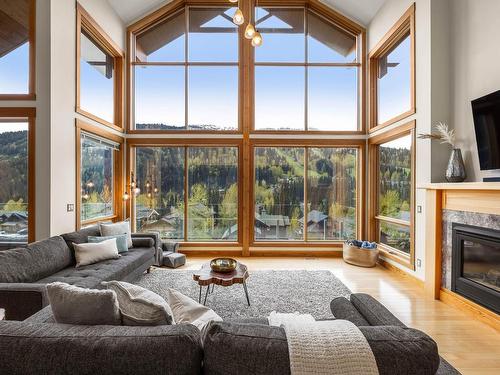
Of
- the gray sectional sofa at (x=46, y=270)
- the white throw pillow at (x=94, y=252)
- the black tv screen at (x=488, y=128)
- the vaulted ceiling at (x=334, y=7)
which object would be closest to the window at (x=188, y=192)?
the gray sectional sofa at (x=46, y=270)

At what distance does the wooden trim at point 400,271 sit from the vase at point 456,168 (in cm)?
162

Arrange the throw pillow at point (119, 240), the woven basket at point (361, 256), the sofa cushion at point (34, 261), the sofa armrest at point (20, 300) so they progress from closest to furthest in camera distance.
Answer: the sofa armrest at point (20, 300) → the sofa cushion at point (34, 261) → the throw pillow at point (119, 240) → the woven basket at point (361, 256)

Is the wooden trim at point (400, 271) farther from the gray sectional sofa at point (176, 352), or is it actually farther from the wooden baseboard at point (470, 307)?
the gray sectional sofa at point (176, 352)

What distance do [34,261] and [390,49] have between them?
652 cm

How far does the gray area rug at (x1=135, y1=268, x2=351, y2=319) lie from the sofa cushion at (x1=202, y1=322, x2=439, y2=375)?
2.05 m

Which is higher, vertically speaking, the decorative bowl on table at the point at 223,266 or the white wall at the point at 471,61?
the white wall at the point at 471,61

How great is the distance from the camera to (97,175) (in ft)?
16.1

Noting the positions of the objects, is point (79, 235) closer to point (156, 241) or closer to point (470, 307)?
point (156, 241)

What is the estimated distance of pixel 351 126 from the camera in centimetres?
598

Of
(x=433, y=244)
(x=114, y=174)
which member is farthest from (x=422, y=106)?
(x=114, y=174)

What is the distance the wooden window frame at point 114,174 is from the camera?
4160 millimetres

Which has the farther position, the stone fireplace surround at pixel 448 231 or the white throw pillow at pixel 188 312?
the stone fireplace surround at pixel 448 231

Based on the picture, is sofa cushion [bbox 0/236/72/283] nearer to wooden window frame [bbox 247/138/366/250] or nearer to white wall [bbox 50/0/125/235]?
white wall [bbox 50/0/125/235]

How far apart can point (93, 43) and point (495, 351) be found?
22.5 ft
